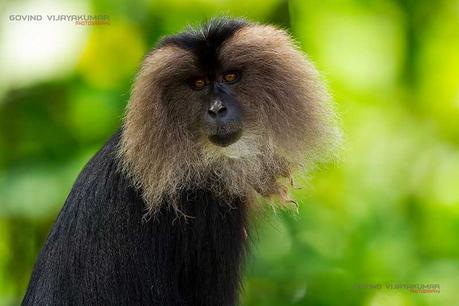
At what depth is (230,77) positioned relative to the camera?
11.7ft

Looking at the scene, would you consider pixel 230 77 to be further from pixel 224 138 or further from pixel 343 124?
pixel 343 124

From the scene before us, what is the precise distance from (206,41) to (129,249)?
2.81 feet

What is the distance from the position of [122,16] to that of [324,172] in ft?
4.01

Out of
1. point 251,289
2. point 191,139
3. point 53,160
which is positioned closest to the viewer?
point 191,139

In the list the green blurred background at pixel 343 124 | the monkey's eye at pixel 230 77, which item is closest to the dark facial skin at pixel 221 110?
the monkey's eye at pixel 230 77

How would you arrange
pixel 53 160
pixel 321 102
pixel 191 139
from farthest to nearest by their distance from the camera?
pixel 53 160 < pixel 321 102 < pixel 191 139

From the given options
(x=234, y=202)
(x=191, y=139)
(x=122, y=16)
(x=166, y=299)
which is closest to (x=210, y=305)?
(x=166, y=299)

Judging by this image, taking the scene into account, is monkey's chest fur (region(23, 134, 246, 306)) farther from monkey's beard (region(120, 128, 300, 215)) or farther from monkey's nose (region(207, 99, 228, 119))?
monkey's nose (region(207, 99, 228, 119))

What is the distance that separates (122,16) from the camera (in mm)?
4324

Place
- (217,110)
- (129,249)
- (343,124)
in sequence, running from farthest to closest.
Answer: (343,124) < (129,249) < (217,110)

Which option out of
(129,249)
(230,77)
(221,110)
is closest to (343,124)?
(230,77)

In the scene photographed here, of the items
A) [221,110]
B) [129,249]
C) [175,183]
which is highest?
Answer: [221,110]

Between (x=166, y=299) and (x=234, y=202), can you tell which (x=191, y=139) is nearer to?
(x=234, y=202)

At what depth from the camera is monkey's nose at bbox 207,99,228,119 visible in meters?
3.43
